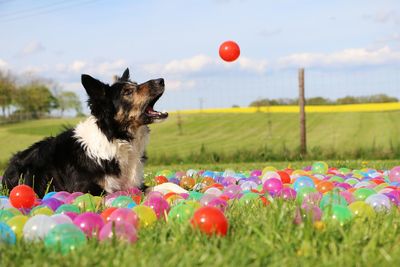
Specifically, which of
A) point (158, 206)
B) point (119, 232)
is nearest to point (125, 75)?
point (158, 206)

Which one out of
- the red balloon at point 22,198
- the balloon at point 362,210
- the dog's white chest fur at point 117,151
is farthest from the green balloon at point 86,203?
the balloon at point 362,210

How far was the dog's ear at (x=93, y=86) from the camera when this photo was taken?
589cm

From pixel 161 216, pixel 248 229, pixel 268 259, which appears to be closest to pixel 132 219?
pixel 161 216

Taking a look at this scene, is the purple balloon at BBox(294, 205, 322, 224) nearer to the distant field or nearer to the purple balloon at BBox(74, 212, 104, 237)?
the purple balloon at BBox(74, 212, 104, 237)

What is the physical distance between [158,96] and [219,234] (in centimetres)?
325

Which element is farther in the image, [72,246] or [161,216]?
[161,216]

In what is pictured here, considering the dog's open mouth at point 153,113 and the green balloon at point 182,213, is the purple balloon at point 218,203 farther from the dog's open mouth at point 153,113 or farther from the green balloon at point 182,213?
the dog's open mouth at point 153,113

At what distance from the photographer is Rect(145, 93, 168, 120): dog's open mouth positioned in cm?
618

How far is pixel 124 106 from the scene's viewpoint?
20.1ft

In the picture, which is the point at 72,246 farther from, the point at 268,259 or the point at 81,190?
the point at 81,190

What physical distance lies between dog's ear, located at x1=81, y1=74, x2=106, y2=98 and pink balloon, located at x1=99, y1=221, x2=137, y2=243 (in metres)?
2.92

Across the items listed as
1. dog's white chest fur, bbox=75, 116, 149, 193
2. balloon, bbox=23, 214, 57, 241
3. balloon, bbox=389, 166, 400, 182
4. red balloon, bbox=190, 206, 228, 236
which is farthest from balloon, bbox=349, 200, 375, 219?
balloon, bbox=389, 166, 400, 182

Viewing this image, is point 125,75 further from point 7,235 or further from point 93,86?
point 7,235

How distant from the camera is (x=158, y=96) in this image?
6.23 metres
